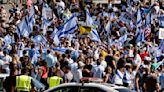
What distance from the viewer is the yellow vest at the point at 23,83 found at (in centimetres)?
1997

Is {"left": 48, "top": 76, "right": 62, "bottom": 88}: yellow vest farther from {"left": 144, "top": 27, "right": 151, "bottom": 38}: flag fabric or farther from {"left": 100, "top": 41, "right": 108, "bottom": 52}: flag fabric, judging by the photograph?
{"left": 144, "top": 27, "right": 151, "bottom": 38}: flag fabric

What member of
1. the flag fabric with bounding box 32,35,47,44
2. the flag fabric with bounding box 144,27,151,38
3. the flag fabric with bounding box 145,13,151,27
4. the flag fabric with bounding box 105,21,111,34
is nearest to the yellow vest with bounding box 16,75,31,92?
the flag fabric with bounding box 32,35,47,44

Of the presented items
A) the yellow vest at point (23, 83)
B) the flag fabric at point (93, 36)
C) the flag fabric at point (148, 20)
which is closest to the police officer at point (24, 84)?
the yellow vest at point (23, 83)

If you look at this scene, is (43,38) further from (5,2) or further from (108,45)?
Answer: (5,2)

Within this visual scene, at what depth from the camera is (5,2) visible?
40.6 meters

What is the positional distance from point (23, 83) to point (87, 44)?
717cm

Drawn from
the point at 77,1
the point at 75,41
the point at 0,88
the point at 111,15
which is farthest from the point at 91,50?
the point at 77,1

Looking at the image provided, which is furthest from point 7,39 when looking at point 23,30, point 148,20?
point 148,20

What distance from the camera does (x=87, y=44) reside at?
2695 centimetres

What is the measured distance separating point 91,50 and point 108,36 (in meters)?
4.16

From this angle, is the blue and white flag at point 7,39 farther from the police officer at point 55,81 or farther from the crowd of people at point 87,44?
the police officer at point 55,81

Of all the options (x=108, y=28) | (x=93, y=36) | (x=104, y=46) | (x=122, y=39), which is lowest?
(x=104, y=46)

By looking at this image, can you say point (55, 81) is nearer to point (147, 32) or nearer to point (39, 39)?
point (39, 39)

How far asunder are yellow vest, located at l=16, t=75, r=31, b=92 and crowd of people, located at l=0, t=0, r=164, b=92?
0.51ft
